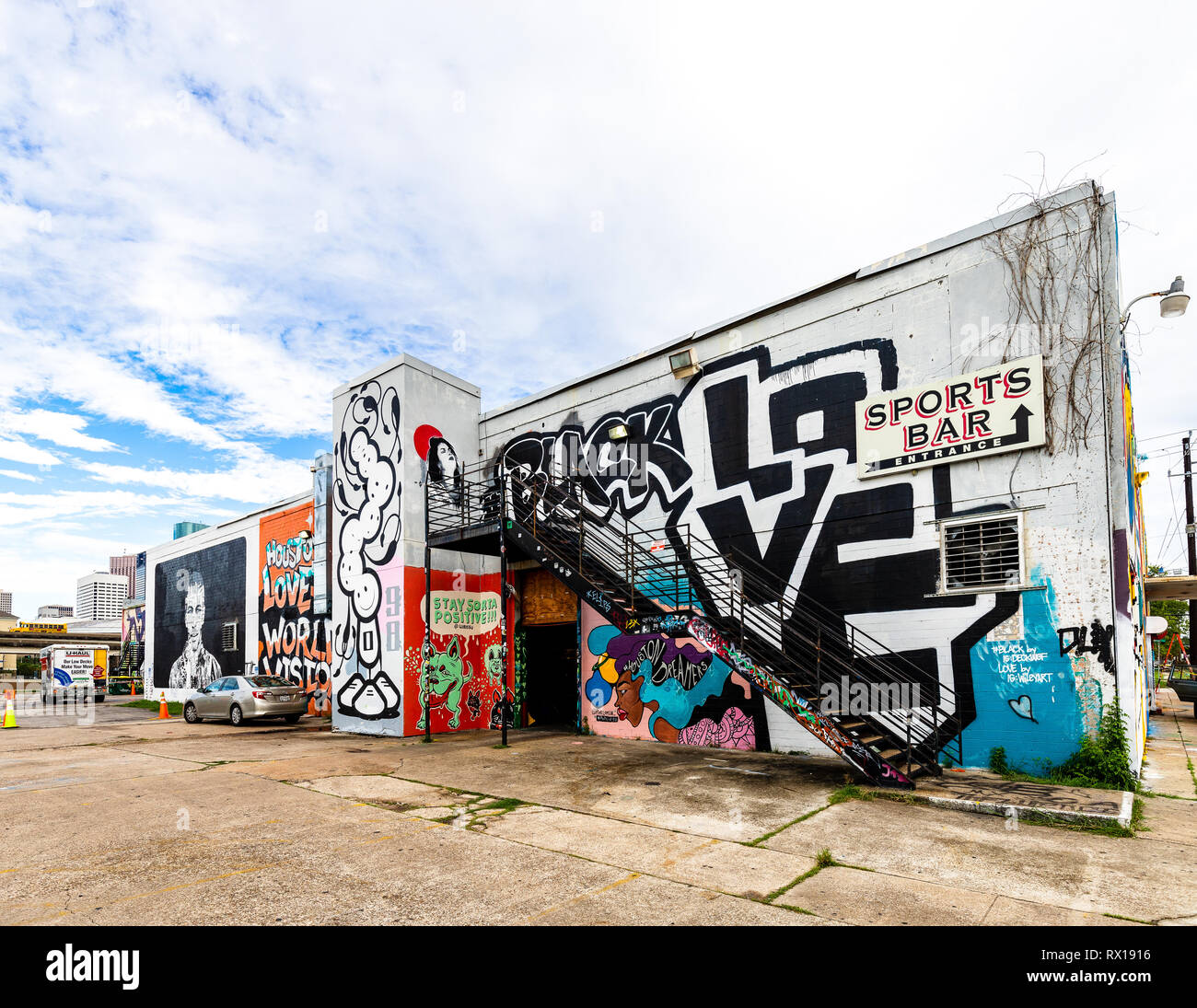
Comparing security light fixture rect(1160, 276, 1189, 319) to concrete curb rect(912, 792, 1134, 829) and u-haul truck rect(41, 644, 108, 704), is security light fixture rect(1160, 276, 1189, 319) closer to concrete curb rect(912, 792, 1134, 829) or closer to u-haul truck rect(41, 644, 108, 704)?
concrete curb rect(912, 792, 1134, 829)

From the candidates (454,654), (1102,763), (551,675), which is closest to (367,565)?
(454,654)

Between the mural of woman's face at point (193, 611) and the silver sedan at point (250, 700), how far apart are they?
8.91 m

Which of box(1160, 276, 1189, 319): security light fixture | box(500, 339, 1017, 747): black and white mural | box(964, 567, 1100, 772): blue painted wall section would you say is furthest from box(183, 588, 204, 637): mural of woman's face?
box(1160, 276, 1189, 319): security light fixture

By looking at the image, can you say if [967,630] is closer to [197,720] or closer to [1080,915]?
[1080,915]

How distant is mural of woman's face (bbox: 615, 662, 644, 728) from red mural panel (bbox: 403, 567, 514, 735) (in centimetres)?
319

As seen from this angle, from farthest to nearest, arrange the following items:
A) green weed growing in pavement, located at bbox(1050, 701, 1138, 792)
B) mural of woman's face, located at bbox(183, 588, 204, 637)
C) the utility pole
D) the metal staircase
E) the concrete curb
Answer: the utility pole < mural of woman's face, located at bbox(183, 588, 204, 637) < the metal staircase < green weed growing in pavement, located at bbox(1050, 701, 1138, 792) < the concrete curb

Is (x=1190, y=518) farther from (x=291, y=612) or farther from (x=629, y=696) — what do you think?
(x=291, y=612)

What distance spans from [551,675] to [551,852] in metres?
9.89

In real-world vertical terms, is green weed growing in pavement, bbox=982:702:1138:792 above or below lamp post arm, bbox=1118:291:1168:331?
below

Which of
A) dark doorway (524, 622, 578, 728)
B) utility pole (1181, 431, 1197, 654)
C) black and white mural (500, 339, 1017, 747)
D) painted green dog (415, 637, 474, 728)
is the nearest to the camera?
black and white mural (500, 339, 1017, 747)

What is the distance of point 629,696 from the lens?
45.0ft

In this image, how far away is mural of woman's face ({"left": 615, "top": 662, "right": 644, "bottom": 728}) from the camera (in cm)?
1357

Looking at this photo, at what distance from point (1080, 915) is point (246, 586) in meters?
24.6
